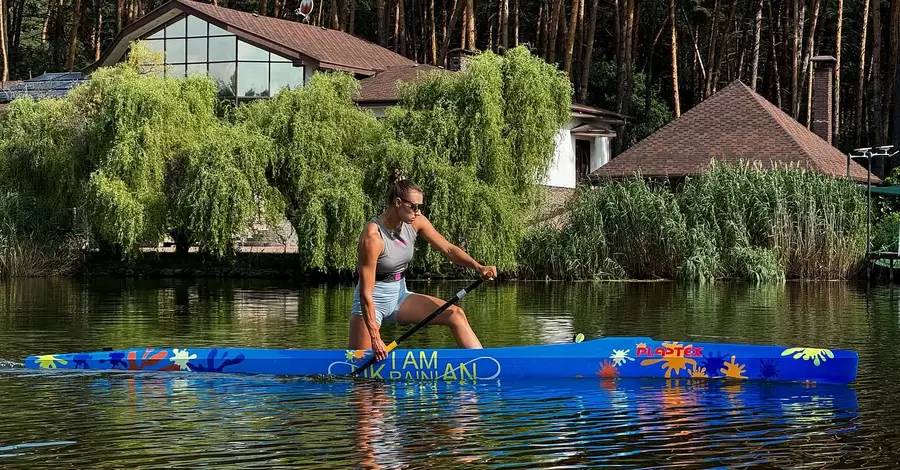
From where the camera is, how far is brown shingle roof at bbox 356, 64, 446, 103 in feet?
135

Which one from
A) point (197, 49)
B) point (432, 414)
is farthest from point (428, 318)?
point (197, 49)

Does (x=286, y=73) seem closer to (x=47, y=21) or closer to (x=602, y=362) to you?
(x=47, y=21)

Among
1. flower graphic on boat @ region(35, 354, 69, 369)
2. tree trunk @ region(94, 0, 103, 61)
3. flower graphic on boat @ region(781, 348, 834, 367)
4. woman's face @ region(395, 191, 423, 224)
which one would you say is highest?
tree trunk @ region(94, 0, 103, 61)

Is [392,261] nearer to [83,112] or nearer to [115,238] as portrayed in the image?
[115,238]

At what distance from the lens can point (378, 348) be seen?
37.7ft

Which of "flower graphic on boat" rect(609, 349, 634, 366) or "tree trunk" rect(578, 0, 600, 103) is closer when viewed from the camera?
"flower graphic on boat" rect(609, 349, 634, 366)

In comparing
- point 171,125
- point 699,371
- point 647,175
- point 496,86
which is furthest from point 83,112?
point 699,371

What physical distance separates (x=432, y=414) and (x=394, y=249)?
63.4 inches

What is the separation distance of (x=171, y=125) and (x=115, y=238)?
2807 millimetres

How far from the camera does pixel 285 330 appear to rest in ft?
58.2

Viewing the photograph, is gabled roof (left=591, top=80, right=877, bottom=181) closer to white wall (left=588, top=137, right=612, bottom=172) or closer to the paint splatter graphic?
white wall (left=588, top=137, right=612, bottom=172)

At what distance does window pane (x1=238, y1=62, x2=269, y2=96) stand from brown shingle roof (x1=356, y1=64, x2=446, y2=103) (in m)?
3.06

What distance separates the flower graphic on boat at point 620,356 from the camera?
11789mm

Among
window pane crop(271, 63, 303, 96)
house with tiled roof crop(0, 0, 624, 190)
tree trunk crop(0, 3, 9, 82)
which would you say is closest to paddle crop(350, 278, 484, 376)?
house with tiled roof crop(0, 0, 624, 190)
